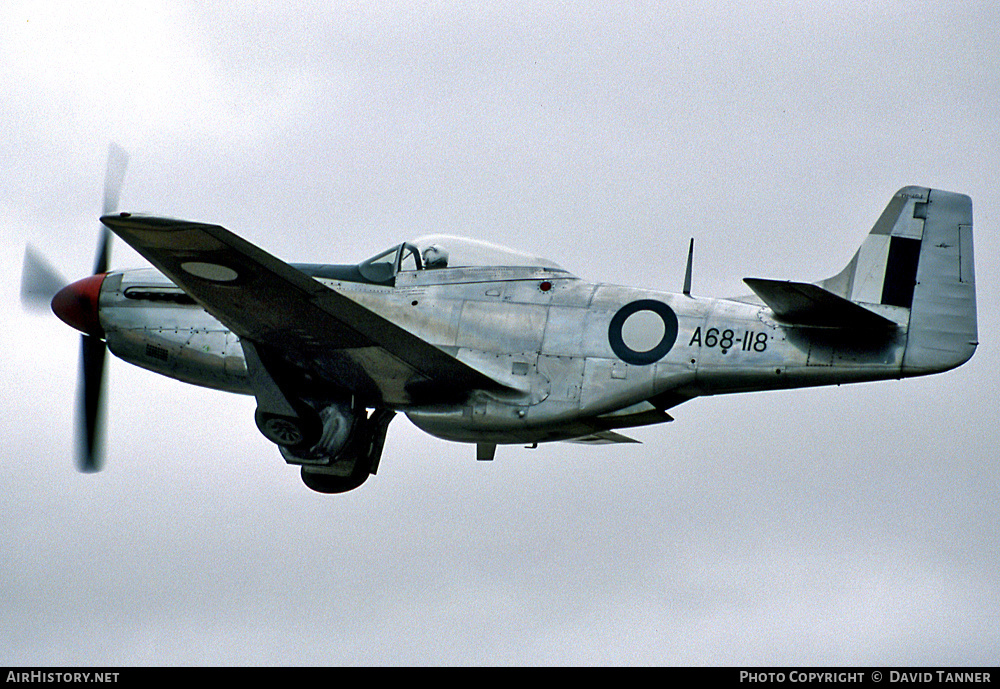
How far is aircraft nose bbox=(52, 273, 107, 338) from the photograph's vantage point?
67.5ft

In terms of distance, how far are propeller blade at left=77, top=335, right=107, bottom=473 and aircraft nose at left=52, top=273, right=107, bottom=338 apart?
32cm

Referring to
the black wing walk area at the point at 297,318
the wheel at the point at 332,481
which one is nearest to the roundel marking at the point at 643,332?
the black wing walk area at the point at 297,318

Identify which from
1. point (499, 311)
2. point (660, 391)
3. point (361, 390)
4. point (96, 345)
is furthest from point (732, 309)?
point (96, 345)

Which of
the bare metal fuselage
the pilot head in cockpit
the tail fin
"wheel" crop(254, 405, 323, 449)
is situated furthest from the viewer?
the pilot head in cockpit

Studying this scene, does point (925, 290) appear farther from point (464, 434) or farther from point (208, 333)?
point (208, 333)

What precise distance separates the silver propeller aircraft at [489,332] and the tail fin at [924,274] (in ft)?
0.06

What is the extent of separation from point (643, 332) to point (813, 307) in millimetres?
2072

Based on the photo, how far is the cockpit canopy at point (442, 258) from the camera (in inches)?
758

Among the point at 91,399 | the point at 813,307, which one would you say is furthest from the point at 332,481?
the point at 813,307

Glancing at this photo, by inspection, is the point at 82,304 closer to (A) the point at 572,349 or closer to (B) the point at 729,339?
(A) the point at 572,349

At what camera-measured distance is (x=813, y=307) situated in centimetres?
1736

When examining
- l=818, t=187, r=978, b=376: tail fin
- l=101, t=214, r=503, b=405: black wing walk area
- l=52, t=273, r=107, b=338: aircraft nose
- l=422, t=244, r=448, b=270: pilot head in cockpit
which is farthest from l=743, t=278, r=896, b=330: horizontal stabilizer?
l=52, t=273, r=107, b=338: aircraft nose

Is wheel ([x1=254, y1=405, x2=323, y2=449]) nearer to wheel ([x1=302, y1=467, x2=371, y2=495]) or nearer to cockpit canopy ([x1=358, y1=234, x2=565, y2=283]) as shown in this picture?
wheel ([x1=302, y1=467, x2=371, y2=495])

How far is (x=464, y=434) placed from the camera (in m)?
18.9
